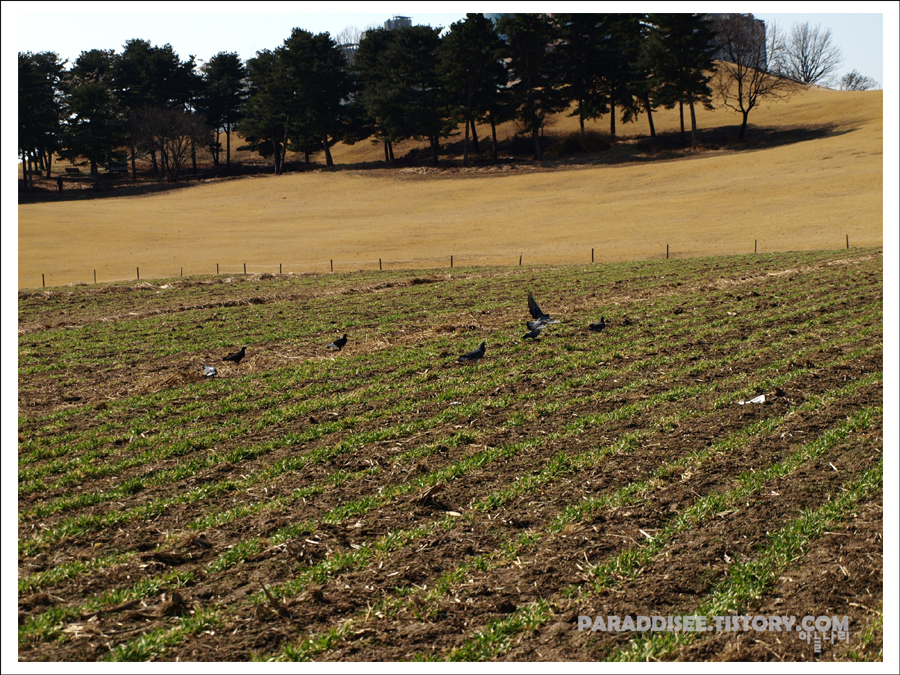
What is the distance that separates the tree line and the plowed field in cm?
6977

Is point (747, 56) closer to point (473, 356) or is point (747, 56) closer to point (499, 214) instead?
point (499, 214)

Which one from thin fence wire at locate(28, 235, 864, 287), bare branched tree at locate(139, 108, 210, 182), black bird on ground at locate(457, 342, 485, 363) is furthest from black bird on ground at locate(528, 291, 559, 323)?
bare branched tree at locate(139, 108, 210, 182)

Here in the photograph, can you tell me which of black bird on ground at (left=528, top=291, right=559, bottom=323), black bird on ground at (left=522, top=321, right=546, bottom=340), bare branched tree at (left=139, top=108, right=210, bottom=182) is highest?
bare branched tree at (left=139, top=108, right=210, bottom=182)

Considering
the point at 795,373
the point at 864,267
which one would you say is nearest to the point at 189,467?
the point at 795,373

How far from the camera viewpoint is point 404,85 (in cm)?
8231

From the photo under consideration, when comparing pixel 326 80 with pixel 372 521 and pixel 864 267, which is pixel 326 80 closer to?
pixel 864 267

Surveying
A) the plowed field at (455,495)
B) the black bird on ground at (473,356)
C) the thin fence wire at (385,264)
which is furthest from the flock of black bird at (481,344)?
the thin fence wire at (385,264)

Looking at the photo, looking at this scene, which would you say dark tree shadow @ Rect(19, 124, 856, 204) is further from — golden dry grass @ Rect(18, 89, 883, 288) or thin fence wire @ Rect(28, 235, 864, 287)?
thin fence wire @ Rect(28, 235, 864, 287)

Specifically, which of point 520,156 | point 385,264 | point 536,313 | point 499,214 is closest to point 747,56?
point 520,156

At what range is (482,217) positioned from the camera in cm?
6097

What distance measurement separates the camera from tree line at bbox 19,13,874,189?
257 ft

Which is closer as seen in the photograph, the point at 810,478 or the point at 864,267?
the point at 810,478

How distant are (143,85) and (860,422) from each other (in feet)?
327

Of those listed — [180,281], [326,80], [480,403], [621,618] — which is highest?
[326,80]
